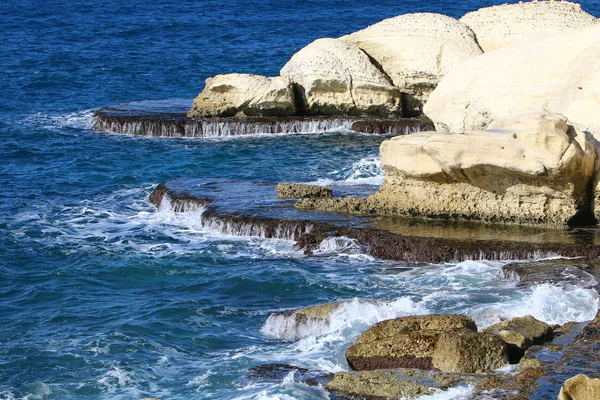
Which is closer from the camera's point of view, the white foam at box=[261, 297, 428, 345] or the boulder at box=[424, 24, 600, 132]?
the white foam at box=[261, 297, 428, 345]

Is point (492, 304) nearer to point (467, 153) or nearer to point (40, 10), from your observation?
point (467, 153)

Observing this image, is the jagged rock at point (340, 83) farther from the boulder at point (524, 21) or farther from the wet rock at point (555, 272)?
the wet rock at point (555, 272)

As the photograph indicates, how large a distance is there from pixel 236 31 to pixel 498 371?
42.5m

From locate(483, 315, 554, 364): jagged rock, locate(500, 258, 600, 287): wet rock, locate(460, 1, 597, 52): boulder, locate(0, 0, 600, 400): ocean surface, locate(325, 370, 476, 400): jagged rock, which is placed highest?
locate(460, 1, 597, 52): boulder

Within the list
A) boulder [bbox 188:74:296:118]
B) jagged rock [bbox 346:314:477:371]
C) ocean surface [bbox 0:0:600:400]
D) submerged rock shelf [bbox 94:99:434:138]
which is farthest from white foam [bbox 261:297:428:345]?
boulder [bbox 188:74:296:118]

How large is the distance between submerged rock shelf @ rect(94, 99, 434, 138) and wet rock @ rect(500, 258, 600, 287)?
13.7 metres

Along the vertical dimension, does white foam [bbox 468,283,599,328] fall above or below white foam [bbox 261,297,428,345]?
above

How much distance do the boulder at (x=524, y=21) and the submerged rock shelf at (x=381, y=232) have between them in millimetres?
10977

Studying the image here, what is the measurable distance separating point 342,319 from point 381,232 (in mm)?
4399

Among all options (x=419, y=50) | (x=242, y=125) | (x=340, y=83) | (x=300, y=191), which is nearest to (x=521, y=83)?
(x=300, y=191)

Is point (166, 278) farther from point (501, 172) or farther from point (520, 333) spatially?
point (520, 333)

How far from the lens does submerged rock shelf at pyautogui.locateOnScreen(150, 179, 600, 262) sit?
19250mm

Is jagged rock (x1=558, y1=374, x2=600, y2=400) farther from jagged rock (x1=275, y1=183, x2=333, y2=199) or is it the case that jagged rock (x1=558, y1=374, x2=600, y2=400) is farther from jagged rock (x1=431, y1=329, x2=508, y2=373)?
jagged rock (x1=275, y1=183, x2=333, y2=199)

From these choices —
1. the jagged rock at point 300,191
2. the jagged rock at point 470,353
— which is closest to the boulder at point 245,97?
the jagged rock at point 300,191
